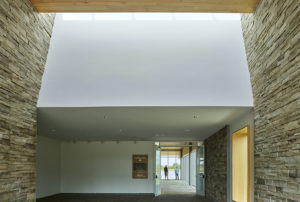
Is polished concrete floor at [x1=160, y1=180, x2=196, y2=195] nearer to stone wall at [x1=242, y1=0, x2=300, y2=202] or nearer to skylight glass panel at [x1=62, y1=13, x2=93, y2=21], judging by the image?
stone wall at [x1=242, y1=0, x2=300, y2=202]

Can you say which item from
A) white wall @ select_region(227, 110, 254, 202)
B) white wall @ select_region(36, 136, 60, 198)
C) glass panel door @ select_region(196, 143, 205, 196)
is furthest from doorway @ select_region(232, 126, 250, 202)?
white wall @ select_region(36, 136, 60, 198)

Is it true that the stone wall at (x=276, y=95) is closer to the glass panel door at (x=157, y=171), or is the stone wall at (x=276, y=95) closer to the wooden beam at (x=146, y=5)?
the wooden beam at (x=146, y=5)

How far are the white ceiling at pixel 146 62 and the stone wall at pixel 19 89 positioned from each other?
1.64 ft

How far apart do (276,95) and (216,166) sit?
7226mm

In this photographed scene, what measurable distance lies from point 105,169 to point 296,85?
44.7 feet

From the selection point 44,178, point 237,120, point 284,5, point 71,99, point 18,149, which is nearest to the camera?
point 284,5

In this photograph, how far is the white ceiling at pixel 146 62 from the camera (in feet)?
25.4

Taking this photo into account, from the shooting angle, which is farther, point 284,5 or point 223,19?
point 223,19

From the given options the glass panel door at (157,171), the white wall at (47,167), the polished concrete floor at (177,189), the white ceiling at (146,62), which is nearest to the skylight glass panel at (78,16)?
the white ceiling at (146,62)

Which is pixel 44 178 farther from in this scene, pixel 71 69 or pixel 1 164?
pixel 1 164

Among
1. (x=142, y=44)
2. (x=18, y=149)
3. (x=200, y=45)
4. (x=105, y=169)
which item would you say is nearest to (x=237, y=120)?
(x=200, y=45)

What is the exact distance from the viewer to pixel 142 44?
8.12 meters

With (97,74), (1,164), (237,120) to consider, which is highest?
(97,74)

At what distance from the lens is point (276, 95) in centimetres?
591
